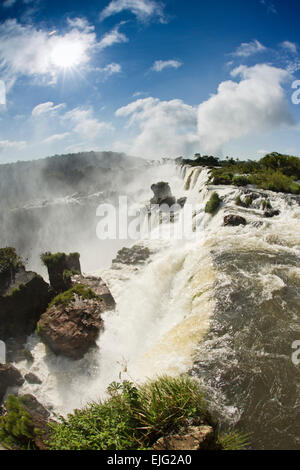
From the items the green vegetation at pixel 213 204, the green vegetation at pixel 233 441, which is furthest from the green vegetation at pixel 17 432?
the green vegetation at pixel 213 204

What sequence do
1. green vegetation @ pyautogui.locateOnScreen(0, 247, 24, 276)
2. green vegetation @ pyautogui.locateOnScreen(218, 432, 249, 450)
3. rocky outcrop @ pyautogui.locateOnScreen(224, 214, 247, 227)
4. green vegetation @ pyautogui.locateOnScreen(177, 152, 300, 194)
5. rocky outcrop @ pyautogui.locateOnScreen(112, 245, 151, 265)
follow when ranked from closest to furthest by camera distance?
green vegetation @ pyautogui.locateOnScreen(218, 432, 249, 450), green vegetation @ pyautogui.locateOnScreen(0, 247, 24, 276), rocky outcrop @ pyautogui.locateOnScreen(224, 214, 247, 227), rocky outcrop @ pyautogui.locateOnScreen(112, 245, 151, 265), green vegetation @ pyautogui.locateOnScreen(177, 152, 300, 194)

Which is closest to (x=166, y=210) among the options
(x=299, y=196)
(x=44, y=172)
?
(x=299, y=196)

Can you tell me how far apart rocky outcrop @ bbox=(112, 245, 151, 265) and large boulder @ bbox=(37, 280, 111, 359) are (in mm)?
6846

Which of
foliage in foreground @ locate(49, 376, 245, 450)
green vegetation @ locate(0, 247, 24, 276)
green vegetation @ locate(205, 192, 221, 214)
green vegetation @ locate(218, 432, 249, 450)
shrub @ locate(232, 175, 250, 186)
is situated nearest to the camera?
foliage in foreground @ locate(49, 376, 245, 450)

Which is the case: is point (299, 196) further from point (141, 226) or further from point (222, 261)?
point (141, 226)

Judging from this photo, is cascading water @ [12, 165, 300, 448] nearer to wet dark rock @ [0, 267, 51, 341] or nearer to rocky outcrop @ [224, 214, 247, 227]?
rocky outcrop @ [224, 214, 247, 227]

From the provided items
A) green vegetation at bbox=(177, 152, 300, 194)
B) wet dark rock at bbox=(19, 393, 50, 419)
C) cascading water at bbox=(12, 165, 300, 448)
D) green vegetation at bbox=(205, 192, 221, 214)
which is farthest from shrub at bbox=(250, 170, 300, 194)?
wet dark rock at bbox=(19, 393, 50, 419)

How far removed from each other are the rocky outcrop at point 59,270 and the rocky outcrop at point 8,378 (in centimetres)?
464

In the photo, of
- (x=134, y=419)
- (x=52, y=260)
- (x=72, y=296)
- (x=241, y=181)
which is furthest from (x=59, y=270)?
(x=241, y=181)

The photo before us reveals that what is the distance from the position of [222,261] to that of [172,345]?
5.31 m

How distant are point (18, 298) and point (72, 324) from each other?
11.9ft

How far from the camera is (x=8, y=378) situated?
349 inches

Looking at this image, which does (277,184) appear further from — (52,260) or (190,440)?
(190,440)

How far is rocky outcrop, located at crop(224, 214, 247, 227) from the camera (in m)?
15.6
